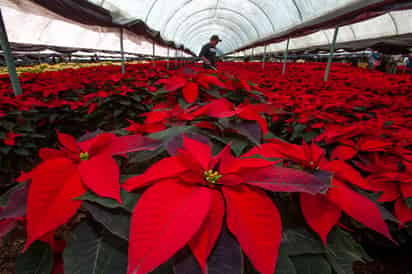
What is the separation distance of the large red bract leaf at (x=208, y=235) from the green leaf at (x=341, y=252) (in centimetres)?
20

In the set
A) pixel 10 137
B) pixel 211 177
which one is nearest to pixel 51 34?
pixel 10 137

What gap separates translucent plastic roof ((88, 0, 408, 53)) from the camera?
31.8ft

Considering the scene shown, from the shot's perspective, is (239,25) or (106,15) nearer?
(106,15)

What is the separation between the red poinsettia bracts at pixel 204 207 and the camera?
22cm

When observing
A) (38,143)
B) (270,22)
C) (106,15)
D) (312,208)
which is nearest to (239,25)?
(270,22)

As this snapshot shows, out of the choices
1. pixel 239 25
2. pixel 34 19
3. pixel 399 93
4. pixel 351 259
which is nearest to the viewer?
pixel 351 259

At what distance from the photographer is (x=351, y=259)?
34cm

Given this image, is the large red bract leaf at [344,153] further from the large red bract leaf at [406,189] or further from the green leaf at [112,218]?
the green leaf at [112,218]

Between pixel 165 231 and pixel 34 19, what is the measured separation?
13289 mm

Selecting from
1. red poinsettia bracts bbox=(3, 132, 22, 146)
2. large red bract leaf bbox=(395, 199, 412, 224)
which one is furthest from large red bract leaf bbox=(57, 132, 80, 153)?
red poinsettia bracts bbox=(3, 132, 22, 146)

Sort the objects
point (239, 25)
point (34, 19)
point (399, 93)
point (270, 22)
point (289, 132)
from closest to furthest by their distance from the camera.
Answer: point (289, 132) → point (399, 93) → point (34, 19) → point (270, 22) → point (239, 25)

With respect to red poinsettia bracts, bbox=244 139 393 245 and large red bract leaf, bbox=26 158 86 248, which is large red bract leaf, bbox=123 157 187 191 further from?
red poinsettia bracts, bbox=244 139 393 245

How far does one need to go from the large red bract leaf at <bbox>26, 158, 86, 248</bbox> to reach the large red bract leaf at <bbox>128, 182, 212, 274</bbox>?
3.9 inches

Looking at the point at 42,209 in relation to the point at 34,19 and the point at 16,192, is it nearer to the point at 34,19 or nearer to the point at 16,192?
the point at 16,192
